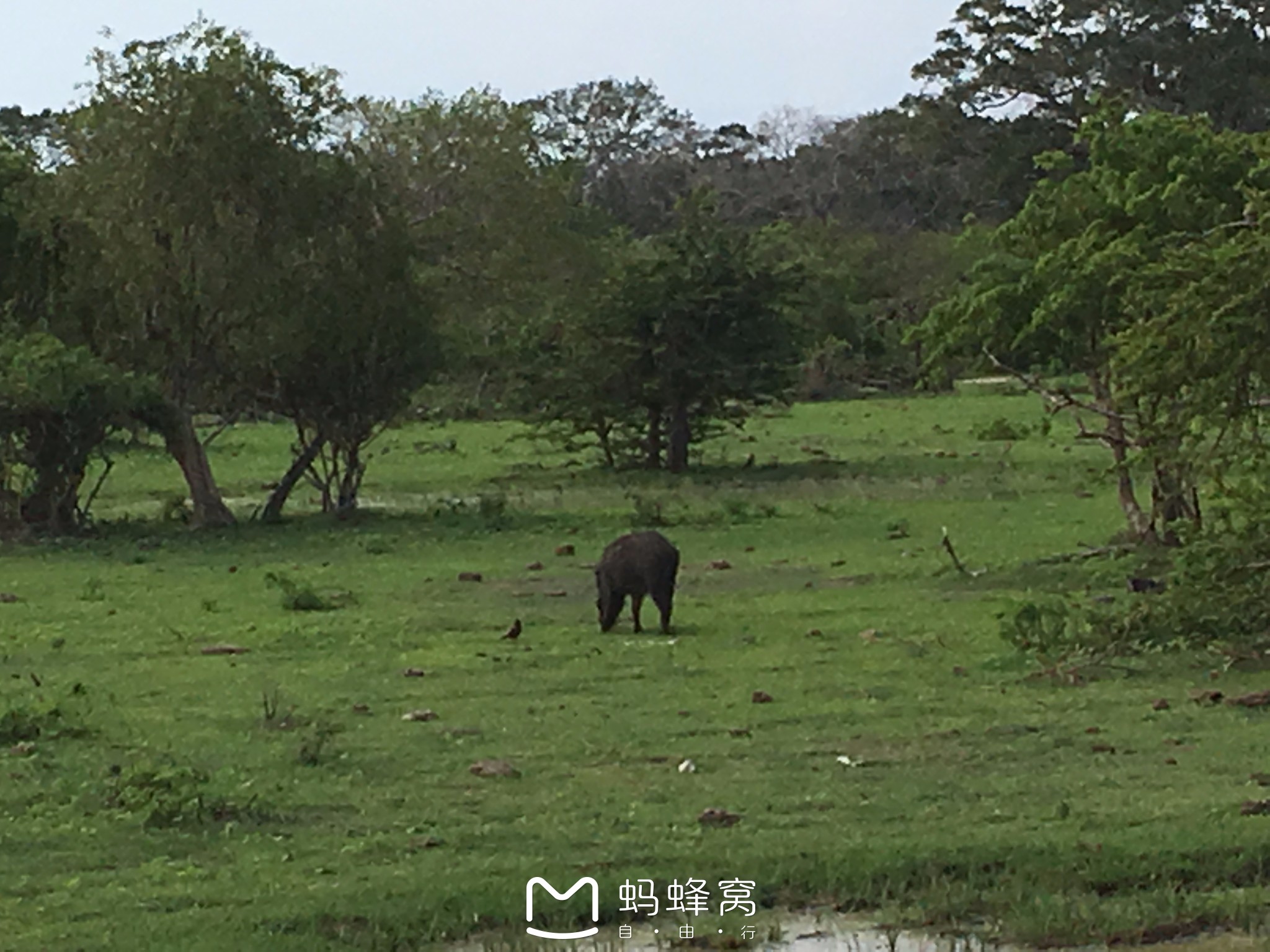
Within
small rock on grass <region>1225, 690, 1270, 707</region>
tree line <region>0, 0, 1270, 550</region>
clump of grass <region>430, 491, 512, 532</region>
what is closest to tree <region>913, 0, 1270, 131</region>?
tree line <region>0, 0, 1270, 550</region>

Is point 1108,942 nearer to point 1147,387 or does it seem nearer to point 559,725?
point 559,725

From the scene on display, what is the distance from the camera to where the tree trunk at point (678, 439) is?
109 ft

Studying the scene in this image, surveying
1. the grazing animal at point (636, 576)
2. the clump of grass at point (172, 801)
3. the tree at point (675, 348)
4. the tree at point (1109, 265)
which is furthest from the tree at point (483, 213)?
the clump of grass at point (172, 801)

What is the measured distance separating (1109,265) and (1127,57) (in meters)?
41.9

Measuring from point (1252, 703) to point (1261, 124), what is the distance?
4895cm

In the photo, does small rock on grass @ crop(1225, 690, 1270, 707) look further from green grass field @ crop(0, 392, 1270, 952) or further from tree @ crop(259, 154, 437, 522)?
tree @ crop(259, 154, 437, 522)

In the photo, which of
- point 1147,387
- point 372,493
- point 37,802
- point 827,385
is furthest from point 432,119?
point 37,802

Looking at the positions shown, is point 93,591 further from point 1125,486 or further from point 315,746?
point 1125,486

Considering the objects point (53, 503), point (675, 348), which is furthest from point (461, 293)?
point (53, 503)

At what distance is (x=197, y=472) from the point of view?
2652 cm

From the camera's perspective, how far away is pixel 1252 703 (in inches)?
467

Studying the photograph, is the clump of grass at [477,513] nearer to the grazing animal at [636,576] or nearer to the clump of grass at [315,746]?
the grazing animal at [636,576]

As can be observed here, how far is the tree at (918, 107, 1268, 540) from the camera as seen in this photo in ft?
55.3

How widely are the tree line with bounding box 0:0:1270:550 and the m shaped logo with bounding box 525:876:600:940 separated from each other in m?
5.73
